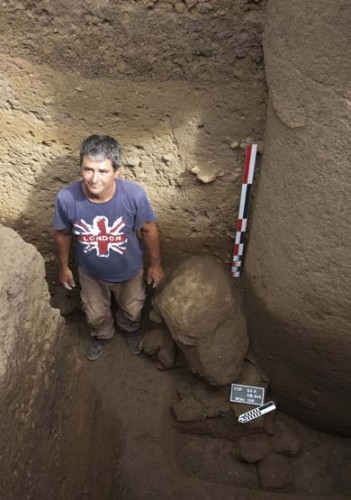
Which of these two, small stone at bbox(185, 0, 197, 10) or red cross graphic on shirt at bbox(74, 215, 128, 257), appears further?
red cross graphic on shirt at bbox(74, 215, 128, 257)

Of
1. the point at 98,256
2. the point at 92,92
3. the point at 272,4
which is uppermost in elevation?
the point at 272,4

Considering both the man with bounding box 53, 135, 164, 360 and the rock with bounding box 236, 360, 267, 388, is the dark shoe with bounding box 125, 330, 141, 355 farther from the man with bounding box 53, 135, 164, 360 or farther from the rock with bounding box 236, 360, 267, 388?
the rock with bounding box 236, 360, 267, 388

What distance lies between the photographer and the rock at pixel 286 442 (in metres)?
2.60

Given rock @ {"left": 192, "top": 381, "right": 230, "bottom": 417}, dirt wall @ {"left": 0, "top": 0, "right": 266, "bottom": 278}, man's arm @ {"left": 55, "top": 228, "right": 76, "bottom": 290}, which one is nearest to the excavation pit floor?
rock @ {"left": 192, "top": 381, "right": 230, "bottom": 417}

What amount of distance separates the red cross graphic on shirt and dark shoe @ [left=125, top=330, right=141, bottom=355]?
680 mm

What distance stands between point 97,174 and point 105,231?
0.30 meters

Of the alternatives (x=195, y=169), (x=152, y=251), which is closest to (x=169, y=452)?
(x=152, y=251)

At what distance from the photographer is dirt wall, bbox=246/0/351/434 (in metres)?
1.54

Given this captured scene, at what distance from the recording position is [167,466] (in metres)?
2.54

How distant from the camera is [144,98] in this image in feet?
6.85

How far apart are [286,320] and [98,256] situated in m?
0.89

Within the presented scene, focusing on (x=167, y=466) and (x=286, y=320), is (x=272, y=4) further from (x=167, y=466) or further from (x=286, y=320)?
(x=167, y=466)

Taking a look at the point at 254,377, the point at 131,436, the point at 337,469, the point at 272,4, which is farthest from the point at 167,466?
the point at 272,4

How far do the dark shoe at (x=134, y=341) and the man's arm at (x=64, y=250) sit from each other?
523 millimetres
